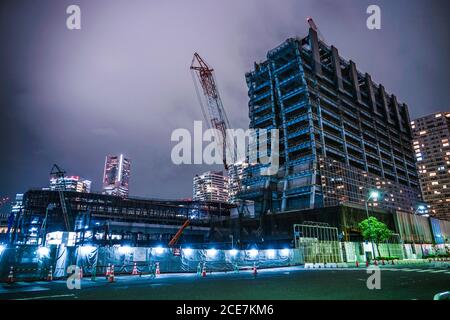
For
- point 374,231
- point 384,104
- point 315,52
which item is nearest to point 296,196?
point 374,231

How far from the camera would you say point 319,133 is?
92.8 meters

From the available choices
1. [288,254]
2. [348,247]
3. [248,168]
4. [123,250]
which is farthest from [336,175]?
[123,250]

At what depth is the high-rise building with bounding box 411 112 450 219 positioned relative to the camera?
181m

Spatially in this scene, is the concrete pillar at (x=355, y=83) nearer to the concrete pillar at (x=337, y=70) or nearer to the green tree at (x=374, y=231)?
the concrete pillar at (x=337, y=70)

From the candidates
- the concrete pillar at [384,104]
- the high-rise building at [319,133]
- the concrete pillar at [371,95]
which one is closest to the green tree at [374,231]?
the high-rise building at [319,133]

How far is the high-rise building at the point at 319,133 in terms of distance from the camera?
89.4m

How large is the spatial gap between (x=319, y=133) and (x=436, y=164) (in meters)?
142

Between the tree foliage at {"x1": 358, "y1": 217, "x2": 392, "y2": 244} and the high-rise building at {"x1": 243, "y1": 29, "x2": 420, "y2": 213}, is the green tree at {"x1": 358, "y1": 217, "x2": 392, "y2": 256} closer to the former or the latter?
the tree foliage at {"x1": 358, "y1": 217, "x2": 392, "y2": 244}

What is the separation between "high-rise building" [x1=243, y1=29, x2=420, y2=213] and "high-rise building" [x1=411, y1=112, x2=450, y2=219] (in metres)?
73.6

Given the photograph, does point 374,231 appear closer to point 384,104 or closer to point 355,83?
point 355,83

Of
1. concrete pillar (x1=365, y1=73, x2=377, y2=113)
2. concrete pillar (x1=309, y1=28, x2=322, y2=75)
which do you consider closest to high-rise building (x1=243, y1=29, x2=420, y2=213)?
concrete pillar (x1=309, y1=28, x2=322, y2=75)

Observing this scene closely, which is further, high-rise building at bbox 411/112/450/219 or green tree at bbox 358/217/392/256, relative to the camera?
high-rise building at bbox 411/112/450/219

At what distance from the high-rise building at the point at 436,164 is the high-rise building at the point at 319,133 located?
7357 centimetres
